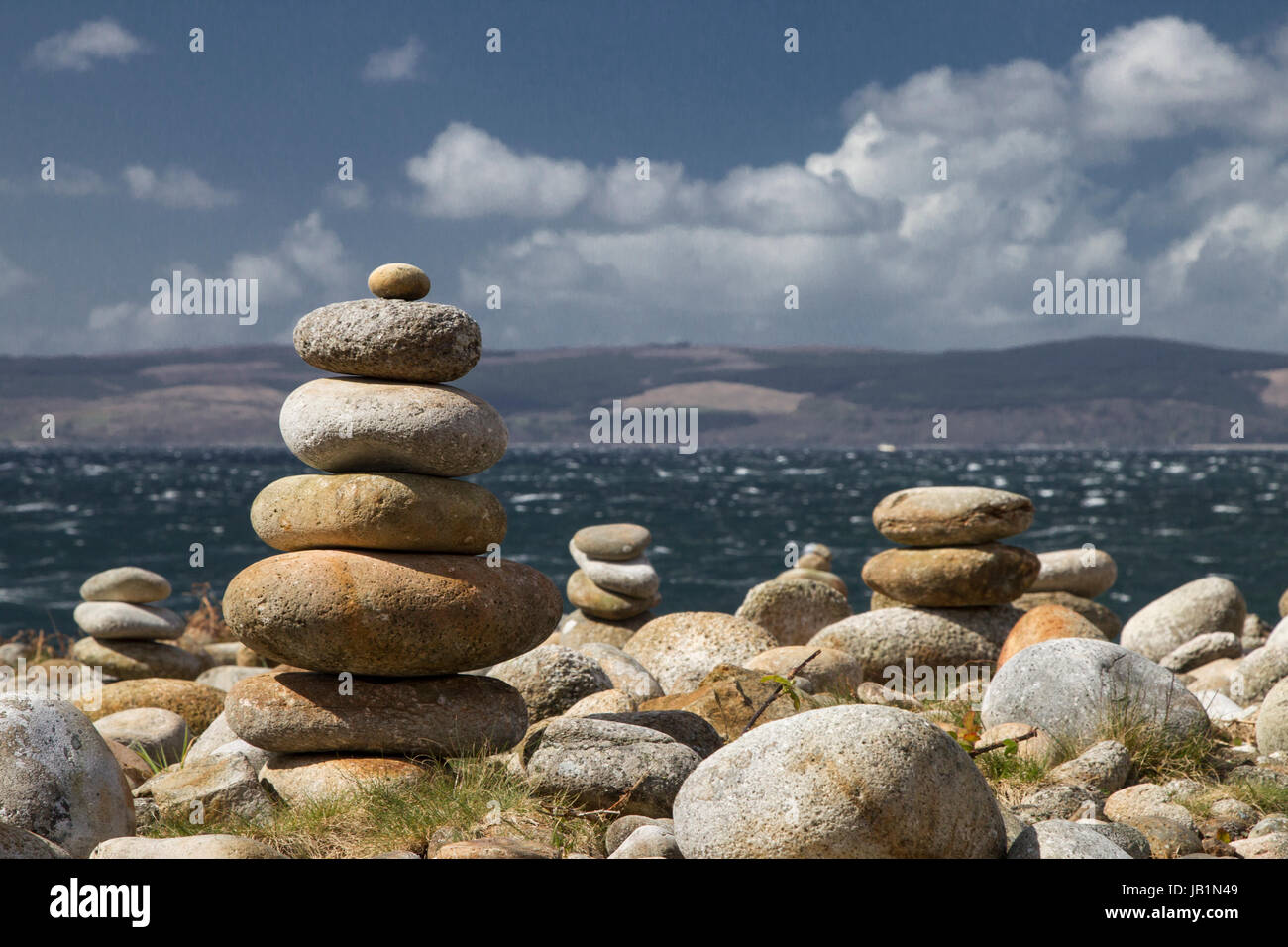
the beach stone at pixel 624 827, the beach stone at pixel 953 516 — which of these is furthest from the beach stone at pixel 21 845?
the beach stone at pixel 953 516

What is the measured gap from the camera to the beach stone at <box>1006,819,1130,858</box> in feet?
15.6

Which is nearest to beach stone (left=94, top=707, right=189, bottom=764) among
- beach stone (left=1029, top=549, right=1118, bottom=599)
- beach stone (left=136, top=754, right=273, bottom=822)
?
beach stone (left=136, top=754, right=273, bottom=822)

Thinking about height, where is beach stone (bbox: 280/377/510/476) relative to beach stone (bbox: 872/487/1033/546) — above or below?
above

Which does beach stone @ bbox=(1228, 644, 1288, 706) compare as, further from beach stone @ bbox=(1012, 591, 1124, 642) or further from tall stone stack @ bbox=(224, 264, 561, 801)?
tall stone stack @ bbox=(224, 264, 561, 801)

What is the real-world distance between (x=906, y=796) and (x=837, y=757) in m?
0.31

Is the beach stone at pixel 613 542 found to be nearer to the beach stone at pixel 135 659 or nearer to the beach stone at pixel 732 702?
the beach stone at pixel 135 659

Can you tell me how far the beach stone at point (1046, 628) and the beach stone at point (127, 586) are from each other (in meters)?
8.83

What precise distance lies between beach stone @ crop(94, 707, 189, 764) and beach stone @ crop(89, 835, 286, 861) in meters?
4.31

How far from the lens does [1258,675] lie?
9.16 meters

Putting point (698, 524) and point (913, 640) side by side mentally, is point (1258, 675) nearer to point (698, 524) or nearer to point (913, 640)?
point (913, 640)

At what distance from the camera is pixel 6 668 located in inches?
504
